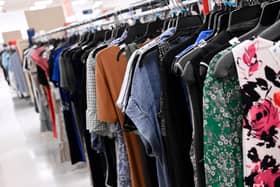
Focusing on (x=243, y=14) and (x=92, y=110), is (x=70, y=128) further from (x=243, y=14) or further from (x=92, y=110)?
(x=243, y=14)

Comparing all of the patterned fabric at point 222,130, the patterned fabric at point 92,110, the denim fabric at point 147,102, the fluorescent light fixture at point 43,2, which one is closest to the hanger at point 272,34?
the patterned fabric at point 222,130

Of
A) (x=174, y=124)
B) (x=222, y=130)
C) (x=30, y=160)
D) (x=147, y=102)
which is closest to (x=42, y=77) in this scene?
(x=30, y=160)

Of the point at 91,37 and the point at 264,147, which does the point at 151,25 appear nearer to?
the point at 91,37

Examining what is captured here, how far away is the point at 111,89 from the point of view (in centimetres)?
184

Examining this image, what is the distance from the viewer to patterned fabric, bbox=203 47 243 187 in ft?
3.43

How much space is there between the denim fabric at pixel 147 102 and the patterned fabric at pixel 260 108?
1.74ft

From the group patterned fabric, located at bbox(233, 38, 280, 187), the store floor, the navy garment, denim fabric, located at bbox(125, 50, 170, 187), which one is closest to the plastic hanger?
denim fabric, located at bbox(125, 50, 170, 187)

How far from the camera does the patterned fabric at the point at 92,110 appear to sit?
1.88 m

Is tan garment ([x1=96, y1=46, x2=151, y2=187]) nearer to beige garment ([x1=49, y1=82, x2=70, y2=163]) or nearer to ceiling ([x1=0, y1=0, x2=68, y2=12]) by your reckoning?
beige garment ([x1=49, y1=82, x2=70, y2=163])

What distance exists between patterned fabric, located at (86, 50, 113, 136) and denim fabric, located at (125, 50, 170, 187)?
43cm

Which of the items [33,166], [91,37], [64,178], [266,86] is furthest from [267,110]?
[33,166]

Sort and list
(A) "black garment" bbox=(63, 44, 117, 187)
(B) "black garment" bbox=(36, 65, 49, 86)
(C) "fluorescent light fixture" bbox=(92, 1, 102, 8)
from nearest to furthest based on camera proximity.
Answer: (A) "black garment" bbox=(63, 44, 117, 187)
(B) "black garment" bbox=(36, 65, 49, 86)
(C) "fluorescent light fixture" bbox=(92, 1, 102, 8)

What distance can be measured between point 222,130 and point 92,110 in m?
0.96

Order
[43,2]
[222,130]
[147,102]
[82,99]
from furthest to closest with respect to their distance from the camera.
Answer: [43,2] < [82,99] < [147,102] < [222,130]
